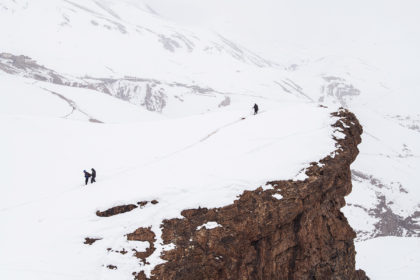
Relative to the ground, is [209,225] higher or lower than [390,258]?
higher

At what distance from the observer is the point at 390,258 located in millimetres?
26609

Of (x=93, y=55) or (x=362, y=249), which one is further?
(x=93, y=55)

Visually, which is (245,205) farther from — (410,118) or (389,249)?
(410,118)

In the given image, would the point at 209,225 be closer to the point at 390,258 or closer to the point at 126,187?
the point at 126,187

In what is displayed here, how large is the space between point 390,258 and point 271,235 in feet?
63.4

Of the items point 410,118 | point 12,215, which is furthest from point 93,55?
point 410,118

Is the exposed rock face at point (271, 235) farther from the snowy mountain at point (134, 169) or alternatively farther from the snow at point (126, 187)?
the snowy mountain at point (134, 169)

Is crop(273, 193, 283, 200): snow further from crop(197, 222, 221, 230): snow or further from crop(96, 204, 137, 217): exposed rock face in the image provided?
crop(96, 204, 137, 217): exposed rock face

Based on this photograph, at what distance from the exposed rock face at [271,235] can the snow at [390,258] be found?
10.7 meters

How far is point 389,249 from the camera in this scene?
28422 mm

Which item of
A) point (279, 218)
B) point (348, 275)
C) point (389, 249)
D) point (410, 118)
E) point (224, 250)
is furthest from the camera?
point (410, 118)

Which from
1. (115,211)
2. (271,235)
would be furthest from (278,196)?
(115,211)

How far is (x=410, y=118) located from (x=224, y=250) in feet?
565

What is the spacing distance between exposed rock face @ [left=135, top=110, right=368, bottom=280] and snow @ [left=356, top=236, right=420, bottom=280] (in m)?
10.7
